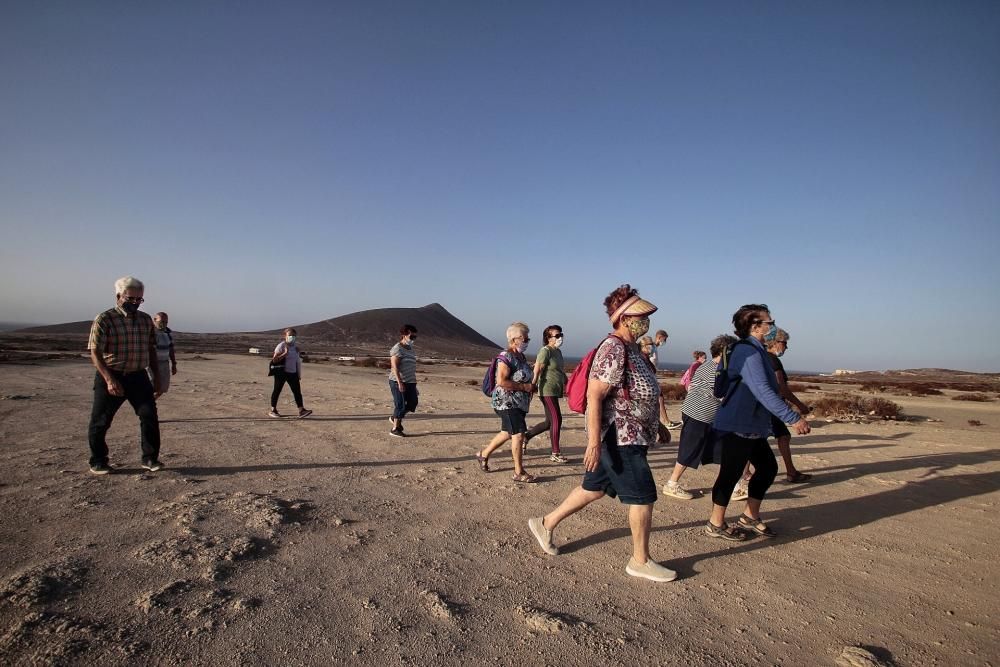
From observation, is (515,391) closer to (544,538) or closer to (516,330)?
(516,330)

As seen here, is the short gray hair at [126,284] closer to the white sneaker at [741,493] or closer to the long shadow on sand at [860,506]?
the long shadow on sand at [860,506]

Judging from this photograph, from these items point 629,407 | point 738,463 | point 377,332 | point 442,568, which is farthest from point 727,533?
point 377,332

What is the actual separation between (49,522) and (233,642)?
105 inches

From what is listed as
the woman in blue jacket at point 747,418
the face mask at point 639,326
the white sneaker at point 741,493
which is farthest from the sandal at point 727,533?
the face mask at point 639,326

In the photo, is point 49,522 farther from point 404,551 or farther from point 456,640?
point 456,640

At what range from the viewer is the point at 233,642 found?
2.51 m

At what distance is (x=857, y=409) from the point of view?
14.7 metres

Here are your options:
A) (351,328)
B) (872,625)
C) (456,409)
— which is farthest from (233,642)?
(351,328)

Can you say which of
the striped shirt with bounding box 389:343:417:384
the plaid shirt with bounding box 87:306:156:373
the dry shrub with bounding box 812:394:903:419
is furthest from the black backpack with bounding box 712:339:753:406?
the dry shrub with bounding box 812:394:903:419

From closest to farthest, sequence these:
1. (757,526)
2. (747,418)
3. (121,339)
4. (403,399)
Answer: (747,418)
(757,526)
(121,339)
(403,399)

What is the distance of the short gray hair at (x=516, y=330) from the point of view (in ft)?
18.9

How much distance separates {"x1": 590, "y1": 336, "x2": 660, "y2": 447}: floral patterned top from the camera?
10.9 ft

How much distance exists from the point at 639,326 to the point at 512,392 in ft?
8.41

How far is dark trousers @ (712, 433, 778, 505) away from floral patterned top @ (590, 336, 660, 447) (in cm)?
115
